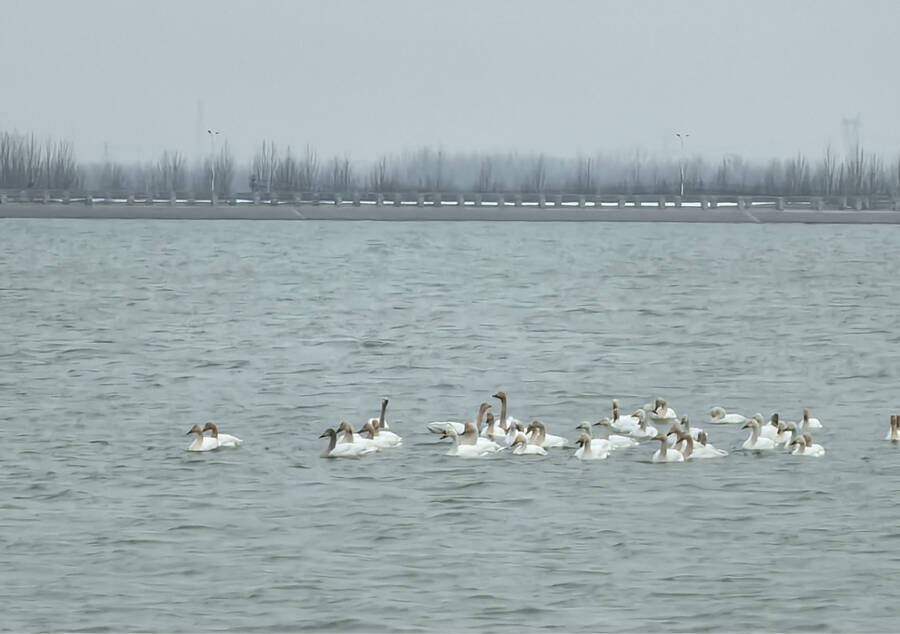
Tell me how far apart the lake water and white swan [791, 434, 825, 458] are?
0.60ft

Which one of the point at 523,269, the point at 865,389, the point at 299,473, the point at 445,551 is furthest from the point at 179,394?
the point at 523,269

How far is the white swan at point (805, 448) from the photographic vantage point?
81.3 feet

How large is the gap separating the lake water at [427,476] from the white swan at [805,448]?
18 cm

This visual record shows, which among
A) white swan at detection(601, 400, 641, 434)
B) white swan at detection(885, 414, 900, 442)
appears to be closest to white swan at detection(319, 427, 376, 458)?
white swan at detection(601, 400, 641, 434)

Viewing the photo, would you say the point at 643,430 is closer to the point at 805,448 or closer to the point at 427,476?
the point at 805,448

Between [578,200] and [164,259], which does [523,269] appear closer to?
Answer: [164,259]

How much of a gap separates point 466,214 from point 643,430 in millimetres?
143209

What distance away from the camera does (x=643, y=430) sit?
26.1 metres

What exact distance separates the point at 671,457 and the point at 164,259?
68.4 meters

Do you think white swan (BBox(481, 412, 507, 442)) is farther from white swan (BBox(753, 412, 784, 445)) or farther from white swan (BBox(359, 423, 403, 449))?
white swan (BBox(753, 412, 784, 445))

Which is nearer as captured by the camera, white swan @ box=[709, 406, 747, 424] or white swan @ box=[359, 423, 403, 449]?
white swan @ box=[359, 423, 403, 449]

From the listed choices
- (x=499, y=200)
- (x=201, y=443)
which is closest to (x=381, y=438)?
(x=201, y=443)

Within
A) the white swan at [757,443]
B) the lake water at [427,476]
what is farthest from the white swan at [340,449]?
the white swan at [757,443]

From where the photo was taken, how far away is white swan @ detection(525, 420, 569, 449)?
82.1 ft
